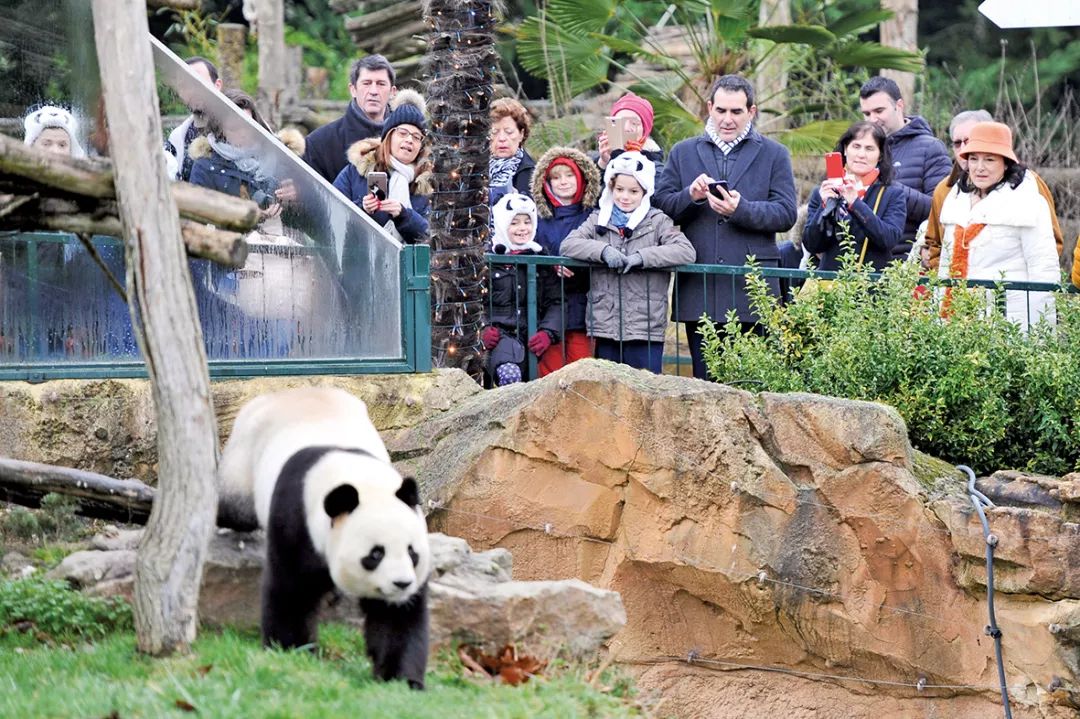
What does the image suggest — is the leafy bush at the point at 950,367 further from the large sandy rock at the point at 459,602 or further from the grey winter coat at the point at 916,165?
the large sandy rock at the point at 459,602

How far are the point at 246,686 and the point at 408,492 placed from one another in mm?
856

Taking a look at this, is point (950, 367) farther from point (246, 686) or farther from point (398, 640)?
point (246, 686)

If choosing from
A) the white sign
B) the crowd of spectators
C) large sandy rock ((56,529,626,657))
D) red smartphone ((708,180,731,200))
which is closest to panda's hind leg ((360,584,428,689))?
large sandy rock ((56,529,626,657))

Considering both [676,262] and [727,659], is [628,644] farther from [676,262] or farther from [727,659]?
[676,262]

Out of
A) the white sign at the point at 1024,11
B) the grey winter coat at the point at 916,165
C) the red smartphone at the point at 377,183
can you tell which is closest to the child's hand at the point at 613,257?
the red smartphone at the point at 377,183

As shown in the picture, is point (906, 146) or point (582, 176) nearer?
point (582, 176)

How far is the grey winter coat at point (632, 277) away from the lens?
8805 millimetres

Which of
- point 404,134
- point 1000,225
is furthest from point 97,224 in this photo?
point 1000,225

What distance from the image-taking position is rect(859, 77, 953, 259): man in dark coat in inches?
380

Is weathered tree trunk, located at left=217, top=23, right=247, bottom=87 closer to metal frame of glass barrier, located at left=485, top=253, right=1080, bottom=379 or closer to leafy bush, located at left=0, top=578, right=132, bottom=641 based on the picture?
metal frame of glass barrier, located at left=485, top=253, right=1080, bottom=379

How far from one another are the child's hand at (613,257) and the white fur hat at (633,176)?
8.4 inches

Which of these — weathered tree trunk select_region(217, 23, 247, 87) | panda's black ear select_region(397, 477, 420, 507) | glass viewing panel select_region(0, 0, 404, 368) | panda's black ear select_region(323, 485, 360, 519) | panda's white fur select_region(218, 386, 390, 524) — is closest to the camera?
panda's black ear select_region(323, 485, 360, 519)

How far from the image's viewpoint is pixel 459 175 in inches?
359

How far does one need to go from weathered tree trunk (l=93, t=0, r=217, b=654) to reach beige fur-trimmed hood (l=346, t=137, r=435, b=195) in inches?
135
